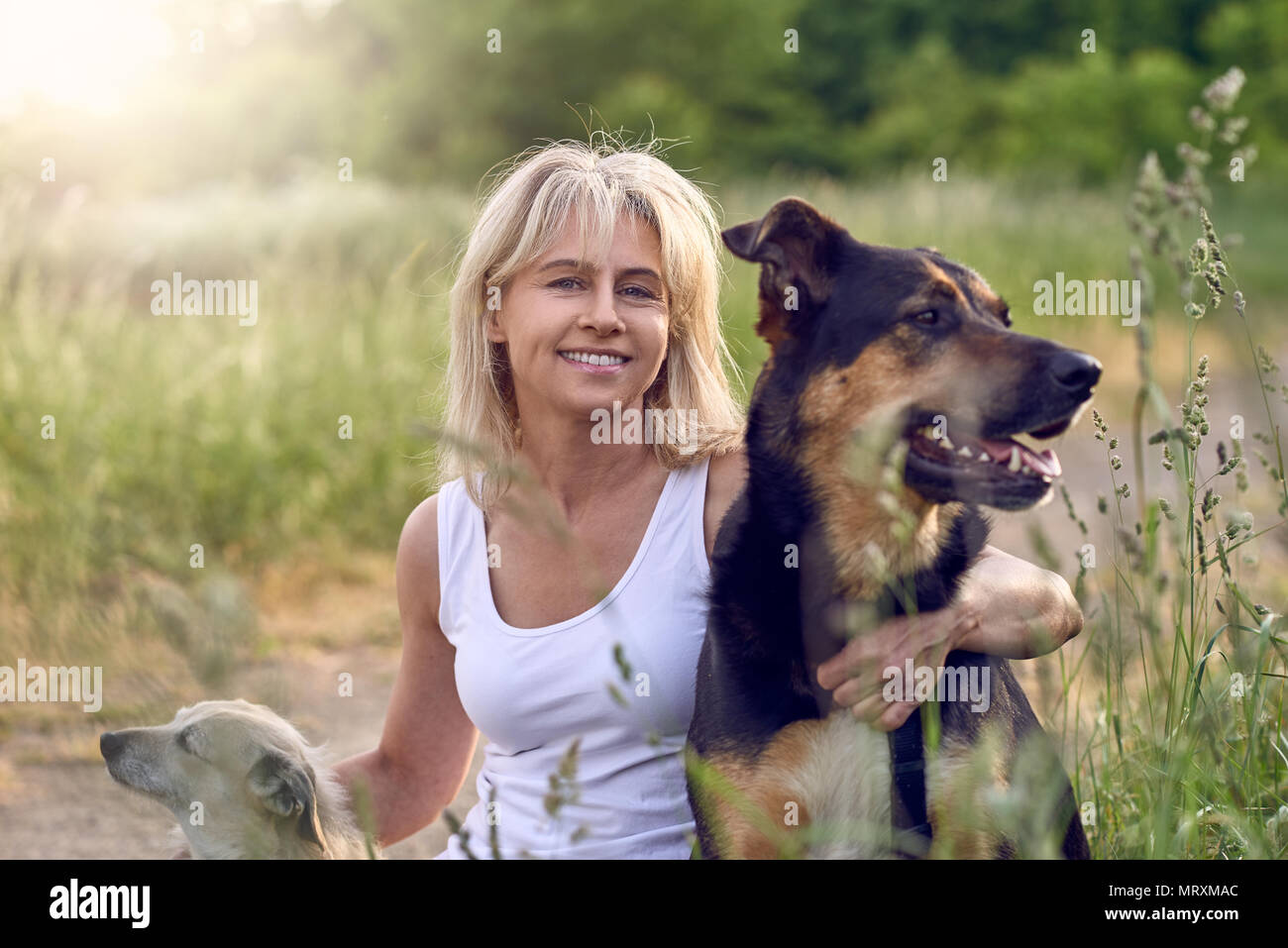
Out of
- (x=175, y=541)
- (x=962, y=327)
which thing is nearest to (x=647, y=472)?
(x=962, y=327)

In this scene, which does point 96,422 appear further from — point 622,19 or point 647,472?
point 622,19

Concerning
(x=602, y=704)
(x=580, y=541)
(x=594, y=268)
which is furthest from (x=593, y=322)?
(x=602, y=704)

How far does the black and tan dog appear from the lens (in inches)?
87.5

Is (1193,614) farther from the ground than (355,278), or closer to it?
closer to it

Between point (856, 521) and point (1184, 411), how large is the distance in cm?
75

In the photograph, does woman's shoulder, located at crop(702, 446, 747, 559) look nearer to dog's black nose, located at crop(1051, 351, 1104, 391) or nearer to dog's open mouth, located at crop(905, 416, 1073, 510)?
dog's open mouth, located at crop(905, 416, 1073, 510)

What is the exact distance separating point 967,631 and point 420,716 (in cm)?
158

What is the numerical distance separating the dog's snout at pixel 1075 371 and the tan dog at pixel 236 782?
1.87 meters

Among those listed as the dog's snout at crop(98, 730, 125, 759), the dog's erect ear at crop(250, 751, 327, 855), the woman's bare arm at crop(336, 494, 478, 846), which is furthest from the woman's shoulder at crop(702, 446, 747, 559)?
the dog's snout at crop(98, 730, 125, 759)

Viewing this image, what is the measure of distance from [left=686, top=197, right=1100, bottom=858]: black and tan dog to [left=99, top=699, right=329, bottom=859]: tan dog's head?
934 mm

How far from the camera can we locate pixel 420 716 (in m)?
3.16

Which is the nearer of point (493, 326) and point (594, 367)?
point (594, 367)

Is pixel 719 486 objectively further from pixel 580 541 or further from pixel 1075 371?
pixel 1075 371

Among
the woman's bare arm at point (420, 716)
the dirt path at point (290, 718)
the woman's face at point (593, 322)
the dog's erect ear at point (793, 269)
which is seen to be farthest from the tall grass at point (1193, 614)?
the dirt path at point (290, 718)
